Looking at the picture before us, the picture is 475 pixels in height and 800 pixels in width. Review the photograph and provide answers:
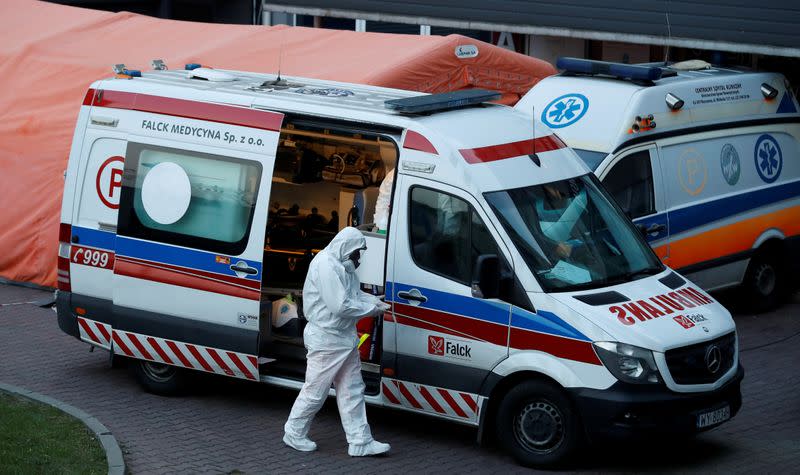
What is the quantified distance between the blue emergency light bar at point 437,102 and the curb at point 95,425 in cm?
333

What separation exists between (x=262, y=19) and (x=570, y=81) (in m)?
12.7

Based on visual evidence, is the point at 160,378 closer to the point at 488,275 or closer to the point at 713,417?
the point at 488,275

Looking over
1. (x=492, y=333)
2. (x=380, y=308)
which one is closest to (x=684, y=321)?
(x=492, y=333)

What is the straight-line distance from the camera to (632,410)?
8.59 meters

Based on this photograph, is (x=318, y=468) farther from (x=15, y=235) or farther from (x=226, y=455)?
(x=15, y=235)

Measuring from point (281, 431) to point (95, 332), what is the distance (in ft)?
6.50

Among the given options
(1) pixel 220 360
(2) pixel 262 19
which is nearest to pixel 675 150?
(1) pixel 220 360

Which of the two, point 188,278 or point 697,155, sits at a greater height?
point 697,155

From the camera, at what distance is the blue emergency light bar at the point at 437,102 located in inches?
379

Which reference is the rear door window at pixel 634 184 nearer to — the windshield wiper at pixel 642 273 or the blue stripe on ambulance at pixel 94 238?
the windshield wiper at pixel 642 273

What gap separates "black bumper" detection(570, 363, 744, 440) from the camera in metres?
8.59

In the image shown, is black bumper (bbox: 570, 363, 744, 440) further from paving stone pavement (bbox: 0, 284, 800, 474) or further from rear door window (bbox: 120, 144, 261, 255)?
rear door window (bbox: 120, 144, 261, 255)

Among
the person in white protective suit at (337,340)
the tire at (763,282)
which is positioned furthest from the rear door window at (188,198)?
the tire at (763,282)

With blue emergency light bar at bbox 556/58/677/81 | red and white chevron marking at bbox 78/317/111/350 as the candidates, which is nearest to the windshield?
blue emergency light bar at bbox 556/58/677/81
